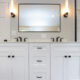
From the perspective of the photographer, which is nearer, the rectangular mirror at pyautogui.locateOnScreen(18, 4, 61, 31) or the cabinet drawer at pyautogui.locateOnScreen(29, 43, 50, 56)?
the cabinet drawer at pyautogui.locateOnScreen(29, 43, 50, 56)

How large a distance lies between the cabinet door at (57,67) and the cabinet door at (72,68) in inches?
3.4

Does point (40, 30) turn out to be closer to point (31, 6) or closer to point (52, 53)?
point (31, 6)

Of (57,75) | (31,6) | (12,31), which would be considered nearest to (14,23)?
(12,31)

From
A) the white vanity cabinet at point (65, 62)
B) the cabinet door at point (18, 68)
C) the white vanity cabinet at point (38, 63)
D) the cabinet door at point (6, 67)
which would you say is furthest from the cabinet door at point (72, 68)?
the cabinet door at point (6, 67)

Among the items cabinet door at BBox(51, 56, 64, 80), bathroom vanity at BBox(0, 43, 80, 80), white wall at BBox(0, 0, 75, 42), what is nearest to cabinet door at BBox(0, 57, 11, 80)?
bathroom vanity at BBox(0, 43, 80, 80)

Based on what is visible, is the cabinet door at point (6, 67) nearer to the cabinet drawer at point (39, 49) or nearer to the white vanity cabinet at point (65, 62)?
the cabinet drawer at point (39, 49)

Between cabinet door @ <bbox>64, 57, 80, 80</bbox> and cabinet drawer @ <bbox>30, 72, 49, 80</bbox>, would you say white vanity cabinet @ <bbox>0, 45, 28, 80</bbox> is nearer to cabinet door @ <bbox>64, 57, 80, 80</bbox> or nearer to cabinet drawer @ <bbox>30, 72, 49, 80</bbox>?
cabinet drawer @ <bbox>30, 72, 49, 80</bbox>

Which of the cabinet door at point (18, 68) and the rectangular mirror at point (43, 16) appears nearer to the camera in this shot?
the cabinet door at point (18, 68)

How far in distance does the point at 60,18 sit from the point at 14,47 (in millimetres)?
1456

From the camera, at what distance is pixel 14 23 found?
3.15 meters

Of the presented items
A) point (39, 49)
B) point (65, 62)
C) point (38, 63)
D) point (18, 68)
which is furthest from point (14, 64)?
point (65, 62)

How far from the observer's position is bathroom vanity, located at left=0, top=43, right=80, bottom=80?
98.6 inches

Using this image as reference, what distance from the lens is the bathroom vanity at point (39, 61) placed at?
8.21 feet

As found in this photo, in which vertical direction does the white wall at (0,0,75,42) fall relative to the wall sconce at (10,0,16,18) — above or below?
below
